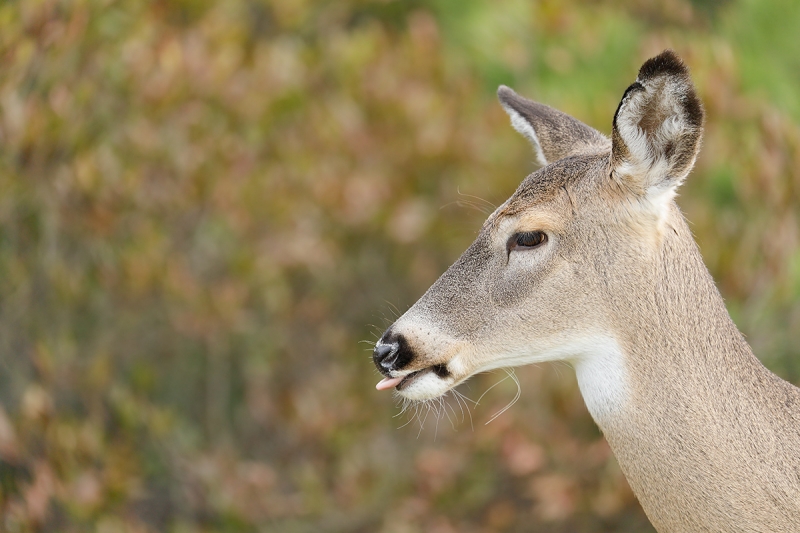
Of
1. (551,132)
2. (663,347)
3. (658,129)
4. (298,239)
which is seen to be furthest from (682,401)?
(298,239)

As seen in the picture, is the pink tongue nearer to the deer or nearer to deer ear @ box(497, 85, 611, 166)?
the deer

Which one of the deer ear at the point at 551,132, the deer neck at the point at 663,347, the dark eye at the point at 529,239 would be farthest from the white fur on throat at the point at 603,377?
the deer ear at the point at 551,132

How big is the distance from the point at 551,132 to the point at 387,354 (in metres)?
1.09

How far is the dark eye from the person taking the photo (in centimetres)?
318

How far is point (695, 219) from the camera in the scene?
6.30 meters

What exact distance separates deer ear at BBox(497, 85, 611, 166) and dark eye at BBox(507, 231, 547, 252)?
51 centimetres

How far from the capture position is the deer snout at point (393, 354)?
123 inches

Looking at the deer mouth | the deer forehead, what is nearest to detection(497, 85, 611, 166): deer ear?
the deer forehead

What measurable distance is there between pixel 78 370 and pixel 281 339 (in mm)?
1812

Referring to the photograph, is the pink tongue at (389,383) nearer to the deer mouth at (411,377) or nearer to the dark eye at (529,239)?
the deer mouth at (411,377)

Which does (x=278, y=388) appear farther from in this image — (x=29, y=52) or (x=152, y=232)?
(x=29, y=52)

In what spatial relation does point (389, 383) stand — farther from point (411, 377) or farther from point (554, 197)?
point (554, 197)

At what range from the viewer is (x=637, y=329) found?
304 centimetres

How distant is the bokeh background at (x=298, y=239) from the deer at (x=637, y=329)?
2.37m
